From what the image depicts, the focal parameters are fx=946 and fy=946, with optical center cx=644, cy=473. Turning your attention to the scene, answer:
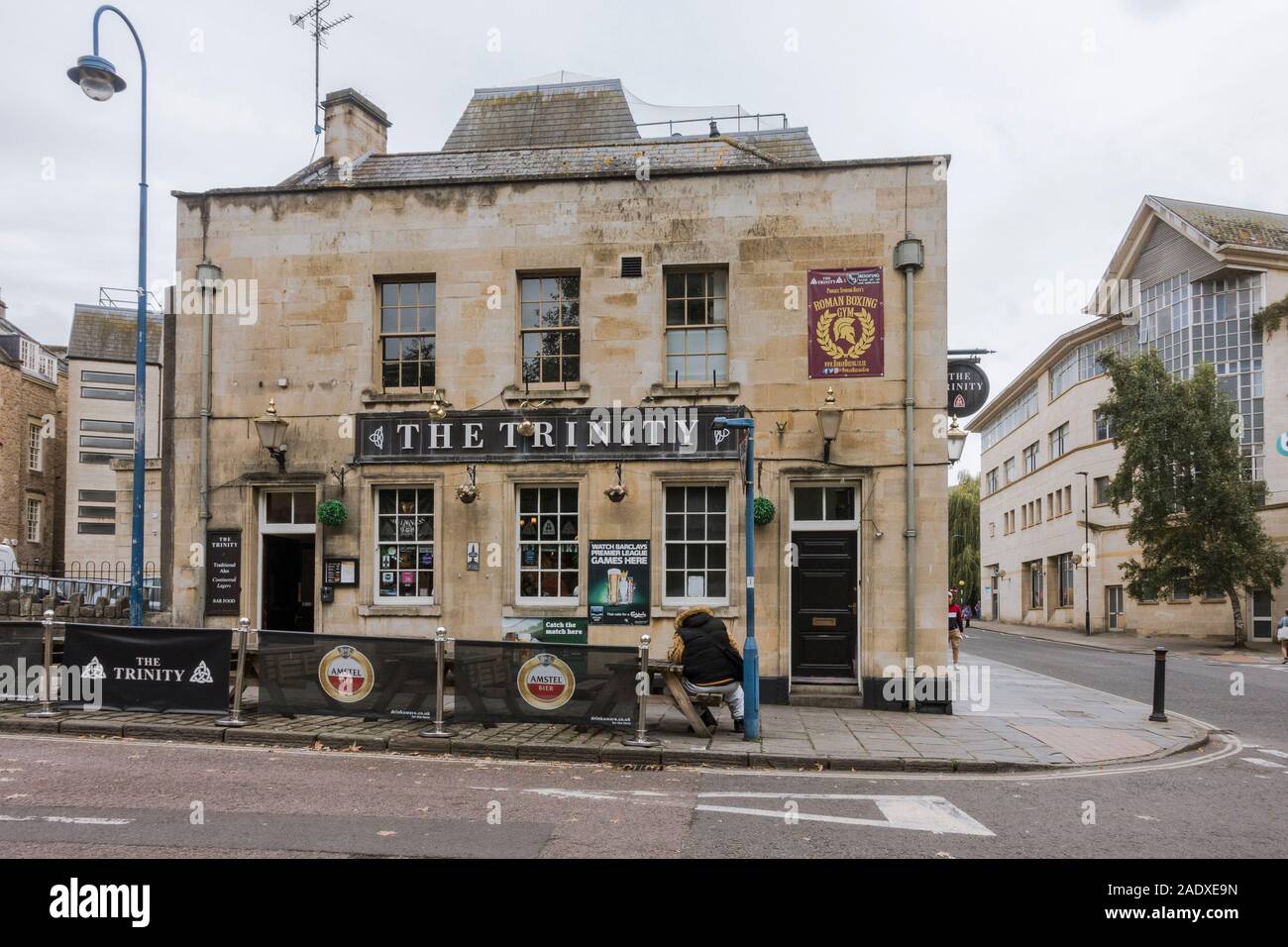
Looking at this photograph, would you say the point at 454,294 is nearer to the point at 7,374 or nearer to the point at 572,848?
the point at 572,848

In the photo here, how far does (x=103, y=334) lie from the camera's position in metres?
48.2

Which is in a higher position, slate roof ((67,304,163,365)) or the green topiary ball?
slate roof ((67,304,163,365))

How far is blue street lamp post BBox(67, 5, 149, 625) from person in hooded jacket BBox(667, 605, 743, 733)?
9.65m

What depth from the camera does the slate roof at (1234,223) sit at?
4194 cm

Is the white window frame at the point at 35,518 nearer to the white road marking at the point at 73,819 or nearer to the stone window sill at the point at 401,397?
the stone window sill at the point at 401,397

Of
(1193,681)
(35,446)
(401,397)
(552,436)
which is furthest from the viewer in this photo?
(35,446)

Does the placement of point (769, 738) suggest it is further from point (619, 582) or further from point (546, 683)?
point (619, 582)

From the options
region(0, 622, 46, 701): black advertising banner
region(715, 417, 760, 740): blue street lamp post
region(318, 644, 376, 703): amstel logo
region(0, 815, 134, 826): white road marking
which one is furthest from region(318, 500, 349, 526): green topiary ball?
region(0, 815, 134, 826): white road marking

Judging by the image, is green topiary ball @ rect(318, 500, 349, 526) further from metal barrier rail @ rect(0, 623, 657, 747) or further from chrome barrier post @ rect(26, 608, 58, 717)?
chrome barrier post @ rect(26, 608, 58, 717)

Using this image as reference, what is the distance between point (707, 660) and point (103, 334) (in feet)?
156

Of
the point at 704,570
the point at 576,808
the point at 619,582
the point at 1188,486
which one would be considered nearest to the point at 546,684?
the point at 619,582

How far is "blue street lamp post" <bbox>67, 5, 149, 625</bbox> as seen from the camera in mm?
14172

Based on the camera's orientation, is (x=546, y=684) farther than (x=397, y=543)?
No

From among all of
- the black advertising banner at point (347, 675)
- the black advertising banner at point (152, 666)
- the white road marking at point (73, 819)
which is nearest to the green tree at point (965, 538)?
the black advertising banner at point (347, 675)
